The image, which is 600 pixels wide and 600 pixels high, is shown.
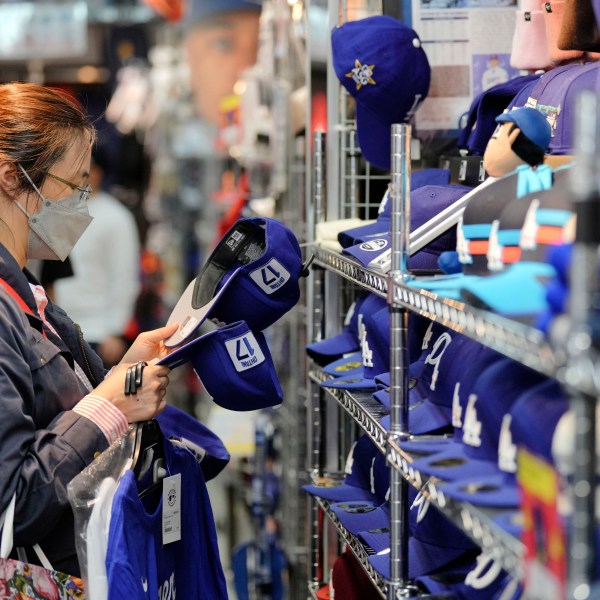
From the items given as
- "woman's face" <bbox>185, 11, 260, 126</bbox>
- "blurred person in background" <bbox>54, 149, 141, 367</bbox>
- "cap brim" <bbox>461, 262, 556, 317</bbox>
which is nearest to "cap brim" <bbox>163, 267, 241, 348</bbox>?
"cap brim" <bbox>461, 262, 556, 317</bbox>

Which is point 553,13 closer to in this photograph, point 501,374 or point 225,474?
point 501,374

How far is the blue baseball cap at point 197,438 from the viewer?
2.51m

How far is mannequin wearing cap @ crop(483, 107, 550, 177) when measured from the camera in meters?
1.59

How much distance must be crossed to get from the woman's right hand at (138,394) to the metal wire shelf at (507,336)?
2.00 ft

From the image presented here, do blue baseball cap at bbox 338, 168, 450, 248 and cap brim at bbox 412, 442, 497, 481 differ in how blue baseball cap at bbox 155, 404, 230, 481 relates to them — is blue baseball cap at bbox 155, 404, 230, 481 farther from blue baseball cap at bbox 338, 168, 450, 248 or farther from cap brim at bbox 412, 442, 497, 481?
cap brim at bbox 412, 442, 497, 481

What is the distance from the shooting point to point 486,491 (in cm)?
141

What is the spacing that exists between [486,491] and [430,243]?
28.6 inches

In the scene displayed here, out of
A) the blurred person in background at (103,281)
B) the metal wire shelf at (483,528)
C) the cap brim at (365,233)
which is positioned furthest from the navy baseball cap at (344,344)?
the blurred person in background at (103,281)

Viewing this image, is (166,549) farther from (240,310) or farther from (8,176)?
(8,176)

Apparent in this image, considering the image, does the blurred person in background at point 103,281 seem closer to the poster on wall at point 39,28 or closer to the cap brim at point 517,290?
the poster on wall at point 39,28

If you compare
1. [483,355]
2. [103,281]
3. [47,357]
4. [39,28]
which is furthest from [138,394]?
[39,28]

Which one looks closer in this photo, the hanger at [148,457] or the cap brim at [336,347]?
the hanger at [148,457]

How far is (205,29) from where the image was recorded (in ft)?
24.3

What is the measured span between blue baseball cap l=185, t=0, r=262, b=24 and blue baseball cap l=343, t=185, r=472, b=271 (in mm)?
5165
